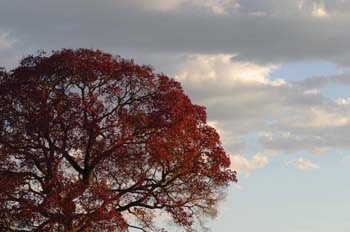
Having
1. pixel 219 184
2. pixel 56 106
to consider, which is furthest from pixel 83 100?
pixel 219 184

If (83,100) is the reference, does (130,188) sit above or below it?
below

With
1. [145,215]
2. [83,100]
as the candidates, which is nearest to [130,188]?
[145,215]

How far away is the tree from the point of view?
3419cm

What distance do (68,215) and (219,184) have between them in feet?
18.8

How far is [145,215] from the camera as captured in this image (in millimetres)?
36031

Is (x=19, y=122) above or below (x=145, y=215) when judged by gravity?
above

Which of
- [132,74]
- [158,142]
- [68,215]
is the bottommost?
[68,215]

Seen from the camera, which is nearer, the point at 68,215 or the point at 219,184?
the point at 68,215

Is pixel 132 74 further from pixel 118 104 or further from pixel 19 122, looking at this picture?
pixel 19 122

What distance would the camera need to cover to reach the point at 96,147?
35.0m

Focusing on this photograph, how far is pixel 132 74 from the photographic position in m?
35.7

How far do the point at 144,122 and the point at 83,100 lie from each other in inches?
87.9

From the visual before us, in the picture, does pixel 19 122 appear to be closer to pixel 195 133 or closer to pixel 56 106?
pixel 56 106

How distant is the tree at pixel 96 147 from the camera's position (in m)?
34.2
